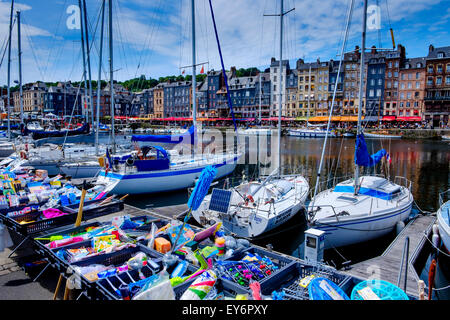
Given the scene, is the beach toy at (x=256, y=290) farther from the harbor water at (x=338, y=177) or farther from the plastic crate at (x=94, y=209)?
the plastic crate at (x=94, y=209)

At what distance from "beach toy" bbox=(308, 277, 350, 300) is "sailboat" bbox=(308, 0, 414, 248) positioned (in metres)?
5.30

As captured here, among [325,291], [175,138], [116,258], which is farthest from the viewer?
[175,138]

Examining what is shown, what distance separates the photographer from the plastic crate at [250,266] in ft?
18.8

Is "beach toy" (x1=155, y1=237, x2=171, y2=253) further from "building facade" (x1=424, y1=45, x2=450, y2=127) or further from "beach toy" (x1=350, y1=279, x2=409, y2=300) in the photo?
"building facade" (x1=424, y1=45, x2=450, y2=127)

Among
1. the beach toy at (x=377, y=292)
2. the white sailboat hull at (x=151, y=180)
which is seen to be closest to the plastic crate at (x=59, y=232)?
the beach toy at (x=377, y=292)

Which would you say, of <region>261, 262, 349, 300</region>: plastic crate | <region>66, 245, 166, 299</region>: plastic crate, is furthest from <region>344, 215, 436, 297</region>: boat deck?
<region>66, 245, 166, 299</region>: plastic crate

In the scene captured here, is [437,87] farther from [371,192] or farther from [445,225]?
[445,225]

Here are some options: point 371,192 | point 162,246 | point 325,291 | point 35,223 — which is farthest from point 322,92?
point 325,291

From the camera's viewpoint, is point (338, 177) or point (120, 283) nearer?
point (120, 283)

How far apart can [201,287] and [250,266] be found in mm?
1519

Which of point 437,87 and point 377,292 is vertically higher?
point 437,87

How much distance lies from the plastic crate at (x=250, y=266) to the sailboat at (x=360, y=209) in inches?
149

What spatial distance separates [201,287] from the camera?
16.3ft

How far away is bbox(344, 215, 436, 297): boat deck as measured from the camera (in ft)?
24.8
